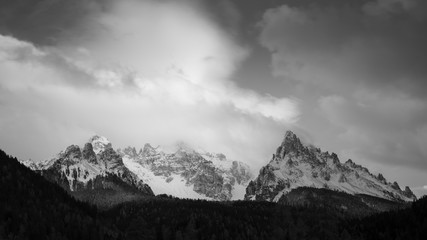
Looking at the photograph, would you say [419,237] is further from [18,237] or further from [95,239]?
[18,237]

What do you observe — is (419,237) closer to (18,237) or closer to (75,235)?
(75,235)

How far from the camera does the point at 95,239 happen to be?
7638 inches

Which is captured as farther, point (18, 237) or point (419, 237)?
point (419, 237)

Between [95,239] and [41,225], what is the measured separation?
893 inches

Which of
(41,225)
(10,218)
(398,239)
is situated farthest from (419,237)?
(10,218)

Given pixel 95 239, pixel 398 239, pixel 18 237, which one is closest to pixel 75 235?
pixel 95 239

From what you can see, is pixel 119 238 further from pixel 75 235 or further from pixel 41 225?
pixel 41 225

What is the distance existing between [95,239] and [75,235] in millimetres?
8391

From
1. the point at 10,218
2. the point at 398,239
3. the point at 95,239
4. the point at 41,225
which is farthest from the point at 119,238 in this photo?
the point at 398,239

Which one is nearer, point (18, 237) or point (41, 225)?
point (18, 237)

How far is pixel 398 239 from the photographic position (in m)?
198

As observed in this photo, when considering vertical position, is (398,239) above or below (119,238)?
above

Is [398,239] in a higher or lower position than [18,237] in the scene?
higher

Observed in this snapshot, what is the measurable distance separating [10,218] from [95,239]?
35618 mm
